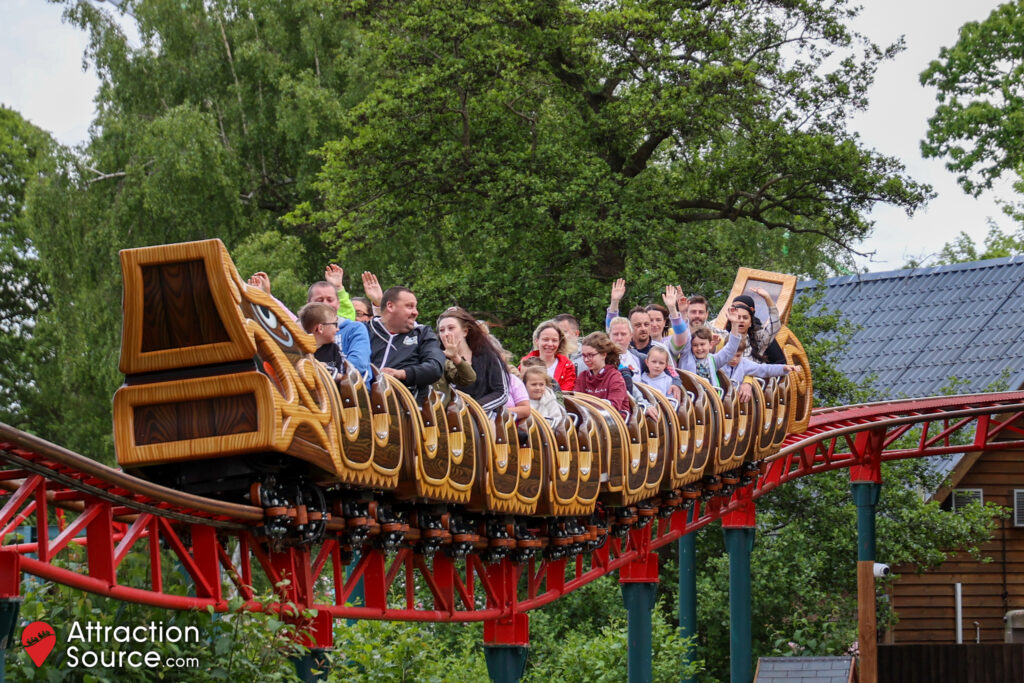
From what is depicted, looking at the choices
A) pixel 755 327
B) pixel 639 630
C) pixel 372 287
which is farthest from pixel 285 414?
pixel 755 327

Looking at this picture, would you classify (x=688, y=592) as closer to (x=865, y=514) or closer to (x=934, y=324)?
(x=865, y=514)

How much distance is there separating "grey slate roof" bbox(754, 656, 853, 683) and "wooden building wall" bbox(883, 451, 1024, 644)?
5.26m

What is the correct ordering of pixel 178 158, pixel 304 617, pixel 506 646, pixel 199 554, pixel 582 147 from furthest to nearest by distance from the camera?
pixel 178 158, pixel 582 147, pixel 506 646, pixel 304 617, pixel 199 554

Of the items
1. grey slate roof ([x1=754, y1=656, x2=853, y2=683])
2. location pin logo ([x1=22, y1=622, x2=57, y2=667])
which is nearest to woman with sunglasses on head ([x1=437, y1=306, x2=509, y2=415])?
location pin logo ([x1=22, y1=622, x2=57, y2=667])

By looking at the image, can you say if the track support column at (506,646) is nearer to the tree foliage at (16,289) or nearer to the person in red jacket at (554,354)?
the person in red jacket at (554,354)

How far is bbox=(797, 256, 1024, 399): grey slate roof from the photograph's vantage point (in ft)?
67.7

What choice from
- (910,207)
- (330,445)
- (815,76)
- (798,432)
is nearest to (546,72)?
→ (815,76)

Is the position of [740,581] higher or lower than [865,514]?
lower

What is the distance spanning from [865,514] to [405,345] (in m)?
9.25


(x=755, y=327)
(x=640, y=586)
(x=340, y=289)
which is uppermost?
(x=755, y=327)

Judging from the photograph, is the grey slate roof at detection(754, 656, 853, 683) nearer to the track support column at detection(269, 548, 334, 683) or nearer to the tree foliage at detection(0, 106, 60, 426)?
the track support column at detection(269, 548, 334, 683)

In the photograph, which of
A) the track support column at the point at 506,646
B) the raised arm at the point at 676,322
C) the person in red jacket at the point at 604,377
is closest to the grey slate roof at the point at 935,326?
the raised arm at the point at 676,322

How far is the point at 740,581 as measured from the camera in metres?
15.2

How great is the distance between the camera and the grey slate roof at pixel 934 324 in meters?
20.6
